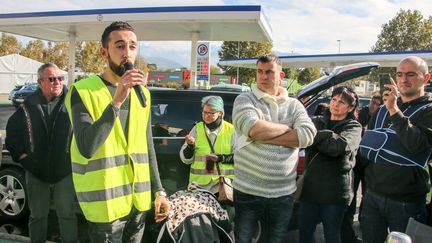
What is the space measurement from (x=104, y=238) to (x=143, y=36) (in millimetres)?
13701

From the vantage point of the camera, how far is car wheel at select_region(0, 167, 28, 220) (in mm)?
4734

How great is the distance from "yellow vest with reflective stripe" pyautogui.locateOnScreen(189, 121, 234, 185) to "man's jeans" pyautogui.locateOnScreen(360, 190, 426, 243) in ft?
4.22

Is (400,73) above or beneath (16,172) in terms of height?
above

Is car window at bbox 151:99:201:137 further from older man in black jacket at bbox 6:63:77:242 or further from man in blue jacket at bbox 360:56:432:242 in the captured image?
man in blue jacket at bbox 360:56:432:242

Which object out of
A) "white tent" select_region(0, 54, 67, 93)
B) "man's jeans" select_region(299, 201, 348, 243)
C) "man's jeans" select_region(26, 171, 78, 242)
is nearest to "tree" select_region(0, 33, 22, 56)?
"white tent" select_region(0, 54, 67, 93)

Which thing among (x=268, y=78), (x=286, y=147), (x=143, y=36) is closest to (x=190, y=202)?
(x=286, y=147)

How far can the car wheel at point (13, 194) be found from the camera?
4734 mm

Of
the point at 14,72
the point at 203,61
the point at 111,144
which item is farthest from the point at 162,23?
the point at 14,72

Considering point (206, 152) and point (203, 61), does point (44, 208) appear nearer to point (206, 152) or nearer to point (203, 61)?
point (206, 152)

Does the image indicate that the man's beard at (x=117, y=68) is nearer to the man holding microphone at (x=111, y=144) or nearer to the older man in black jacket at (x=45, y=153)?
the man holding microphone at (x=111, y=144)

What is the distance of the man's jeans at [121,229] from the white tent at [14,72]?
37625 millimetres

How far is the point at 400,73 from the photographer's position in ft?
9.24

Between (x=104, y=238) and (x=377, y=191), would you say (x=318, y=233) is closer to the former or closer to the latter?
(x=377, y=191)

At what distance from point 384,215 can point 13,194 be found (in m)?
4.32
